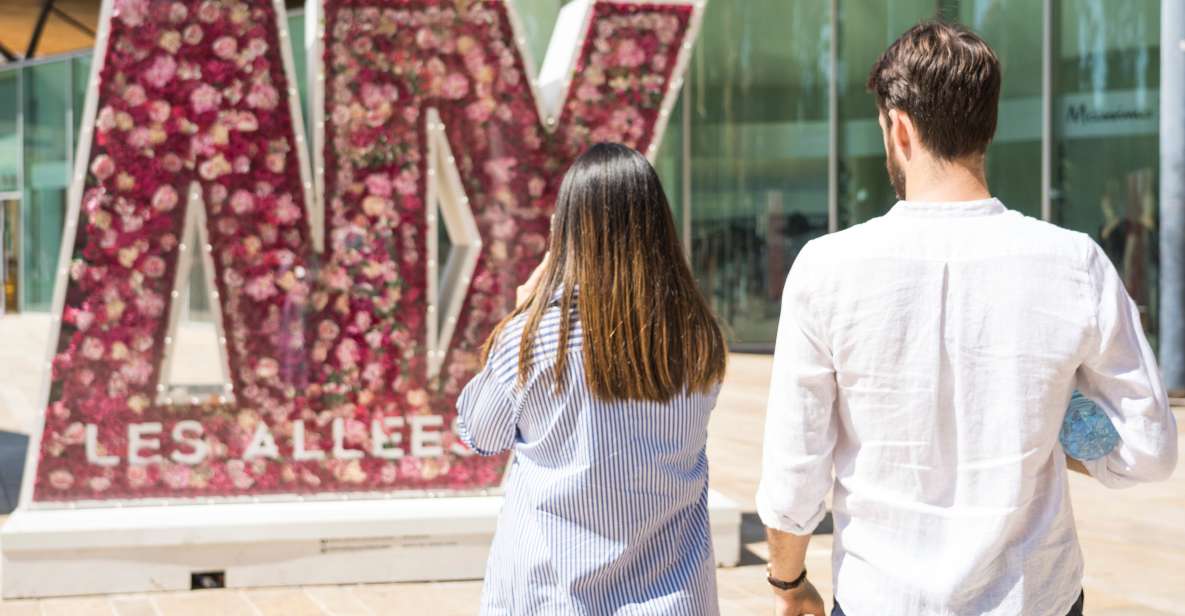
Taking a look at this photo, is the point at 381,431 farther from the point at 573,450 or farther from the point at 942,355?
the point at 942,355

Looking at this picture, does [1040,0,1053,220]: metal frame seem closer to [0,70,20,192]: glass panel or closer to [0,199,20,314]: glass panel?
[0,70,20,192]: glass panel

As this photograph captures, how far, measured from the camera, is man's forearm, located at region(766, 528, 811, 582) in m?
2.18

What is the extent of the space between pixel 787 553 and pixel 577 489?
568 mm

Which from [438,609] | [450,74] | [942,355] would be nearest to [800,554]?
[942,355]

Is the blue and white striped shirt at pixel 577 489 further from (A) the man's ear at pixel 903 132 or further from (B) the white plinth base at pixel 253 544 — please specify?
(B) the white plinth base at pixel 253 544

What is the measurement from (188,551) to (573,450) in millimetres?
3641

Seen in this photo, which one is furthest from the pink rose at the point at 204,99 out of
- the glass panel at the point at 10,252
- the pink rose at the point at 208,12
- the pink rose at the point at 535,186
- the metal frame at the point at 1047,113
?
the glass panel at the point at 10,252

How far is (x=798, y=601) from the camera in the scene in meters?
2.23

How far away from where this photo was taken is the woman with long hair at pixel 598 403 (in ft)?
8.63

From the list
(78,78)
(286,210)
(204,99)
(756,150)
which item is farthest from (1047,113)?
(78,78)

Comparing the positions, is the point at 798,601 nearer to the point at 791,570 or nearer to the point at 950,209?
the point at 791,570

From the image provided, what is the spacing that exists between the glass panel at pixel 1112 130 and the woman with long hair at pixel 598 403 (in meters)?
13.1

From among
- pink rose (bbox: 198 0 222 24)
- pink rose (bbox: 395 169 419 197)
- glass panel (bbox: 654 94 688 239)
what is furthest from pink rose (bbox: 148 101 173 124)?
glass panel (bbox: 654 94 688 239)

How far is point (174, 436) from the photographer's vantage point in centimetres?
617
